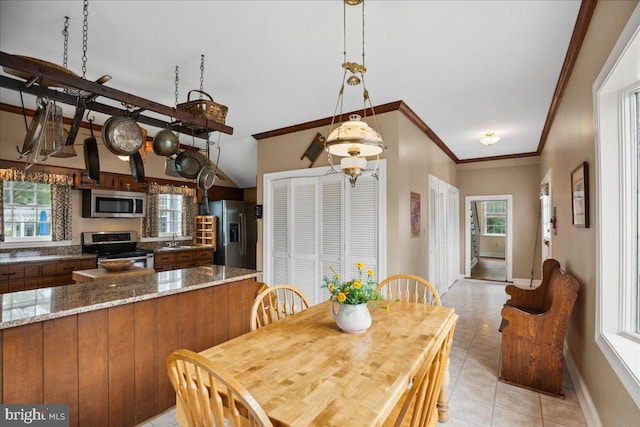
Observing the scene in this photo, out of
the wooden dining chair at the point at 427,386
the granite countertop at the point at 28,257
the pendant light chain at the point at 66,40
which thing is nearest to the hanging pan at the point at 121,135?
the pendant light chain at the point at 66,40

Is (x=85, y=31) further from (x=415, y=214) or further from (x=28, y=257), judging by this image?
(x=415, y=214)

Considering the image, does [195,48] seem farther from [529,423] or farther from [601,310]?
[529,423]

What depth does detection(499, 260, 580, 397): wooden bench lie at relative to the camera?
Result: 2.48 meters

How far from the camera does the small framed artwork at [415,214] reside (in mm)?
Result: 4191

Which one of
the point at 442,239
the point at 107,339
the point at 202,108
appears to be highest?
the point at 202,108

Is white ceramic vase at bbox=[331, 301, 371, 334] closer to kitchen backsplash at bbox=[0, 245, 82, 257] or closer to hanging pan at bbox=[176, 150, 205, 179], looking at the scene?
hanging pan at bbox=[176, 150, 205, 179]

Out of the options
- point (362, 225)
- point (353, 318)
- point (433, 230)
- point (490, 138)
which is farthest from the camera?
point (433, 230)

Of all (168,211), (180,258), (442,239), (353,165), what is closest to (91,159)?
(353,165)

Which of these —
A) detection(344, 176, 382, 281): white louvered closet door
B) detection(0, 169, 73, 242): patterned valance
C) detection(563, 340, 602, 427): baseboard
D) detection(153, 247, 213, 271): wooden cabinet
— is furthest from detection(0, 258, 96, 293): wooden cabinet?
detection(563, 340, 602, 427): baseboard

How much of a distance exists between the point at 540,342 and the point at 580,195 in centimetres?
121

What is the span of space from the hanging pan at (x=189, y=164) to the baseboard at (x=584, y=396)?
139 inches

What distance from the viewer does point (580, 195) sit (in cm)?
241

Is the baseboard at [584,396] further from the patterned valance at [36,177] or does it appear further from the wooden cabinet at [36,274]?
the patterned valance at [36,177]

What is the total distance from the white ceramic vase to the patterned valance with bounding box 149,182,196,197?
195 inches
